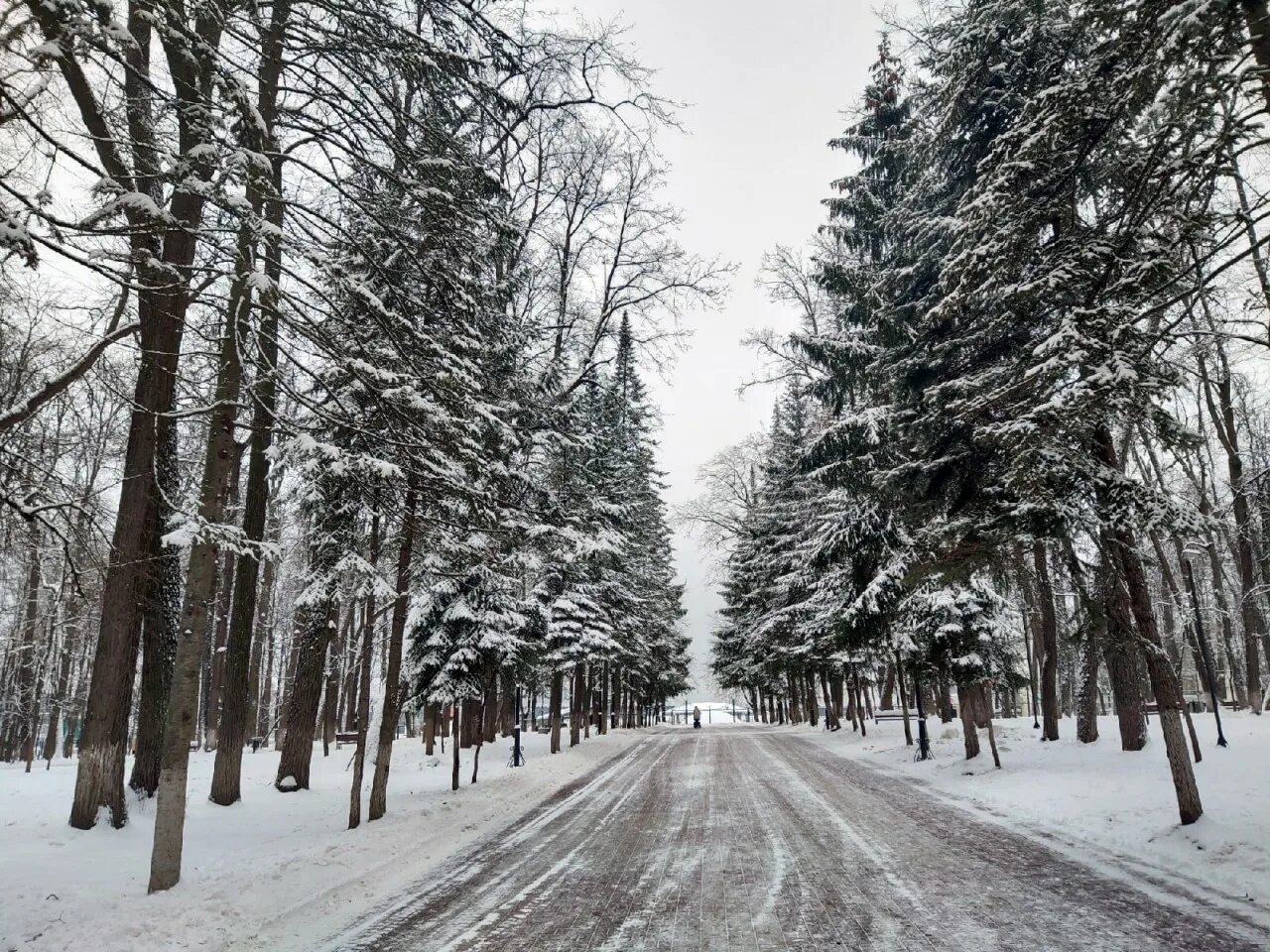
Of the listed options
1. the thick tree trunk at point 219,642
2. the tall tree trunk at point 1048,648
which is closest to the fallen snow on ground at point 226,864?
the thick tree trunk at point 219,642

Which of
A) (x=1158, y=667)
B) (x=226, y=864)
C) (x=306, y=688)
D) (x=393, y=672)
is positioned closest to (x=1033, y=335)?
(x=1158, y=667)

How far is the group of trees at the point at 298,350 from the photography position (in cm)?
529

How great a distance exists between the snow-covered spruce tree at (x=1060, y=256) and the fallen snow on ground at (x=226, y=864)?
8.52 m

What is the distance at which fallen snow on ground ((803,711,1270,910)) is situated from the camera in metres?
6.88

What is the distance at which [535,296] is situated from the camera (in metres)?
20.2

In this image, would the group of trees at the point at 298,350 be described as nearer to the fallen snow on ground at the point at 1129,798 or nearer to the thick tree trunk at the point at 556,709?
the thick tree trunk at the point at 556,709

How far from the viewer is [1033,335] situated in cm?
1120

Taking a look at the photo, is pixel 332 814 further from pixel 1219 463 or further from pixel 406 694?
pixel 1219 463

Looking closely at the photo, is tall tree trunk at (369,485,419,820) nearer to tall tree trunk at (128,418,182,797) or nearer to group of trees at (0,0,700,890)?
group of trees at (0,0,700,890)

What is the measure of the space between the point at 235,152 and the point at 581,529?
16.7 m

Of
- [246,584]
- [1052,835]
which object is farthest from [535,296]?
[1052,835]

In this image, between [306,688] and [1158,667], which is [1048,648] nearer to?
[1158,667]

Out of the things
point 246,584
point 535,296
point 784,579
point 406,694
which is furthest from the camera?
point 784,579

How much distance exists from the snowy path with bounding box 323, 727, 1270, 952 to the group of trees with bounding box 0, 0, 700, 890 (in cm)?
281
